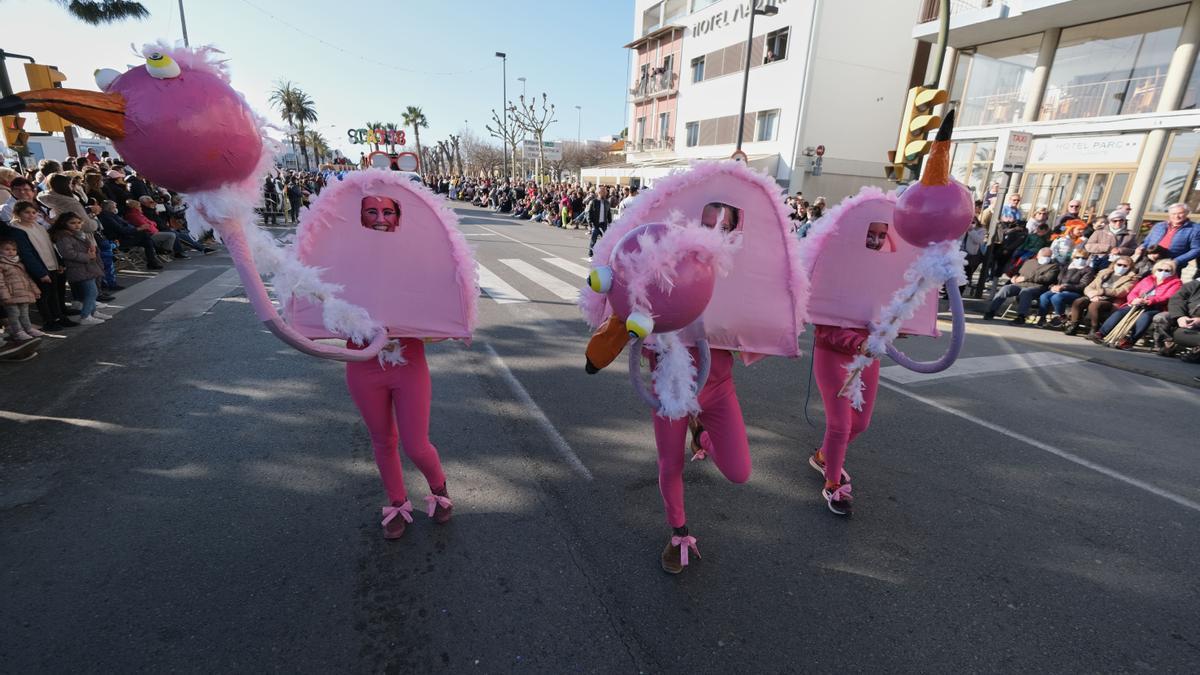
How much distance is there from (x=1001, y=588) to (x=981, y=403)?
10.0 ft

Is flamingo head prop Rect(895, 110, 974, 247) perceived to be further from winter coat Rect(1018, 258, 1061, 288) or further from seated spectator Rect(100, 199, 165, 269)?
seated spectator Rect(100, 199, 165, 269)

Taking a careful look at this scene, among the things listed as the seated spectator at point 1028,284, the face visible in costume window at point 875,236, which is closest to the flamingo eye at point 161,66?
the face visible in costume window at point 875,236

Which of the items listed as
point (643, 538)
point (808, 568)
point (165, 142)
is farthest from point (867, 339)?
point (165, 142)

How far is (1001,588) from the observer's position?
2.71m

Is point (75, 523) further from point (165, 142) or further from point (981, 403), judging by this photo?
point (981, 403)

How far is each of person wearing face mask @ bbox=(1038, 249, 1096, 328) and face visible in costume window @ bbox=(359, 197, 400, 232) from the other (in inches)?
413

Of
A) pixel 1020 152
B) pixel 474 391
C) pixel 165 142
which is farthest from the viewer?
pixel 1020 152

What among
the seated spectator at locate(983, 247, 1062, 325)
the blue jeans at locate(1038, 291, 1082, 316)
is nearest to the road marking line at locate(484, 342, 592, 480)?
the seated spectator at locate(983, 247, 1062, 325)

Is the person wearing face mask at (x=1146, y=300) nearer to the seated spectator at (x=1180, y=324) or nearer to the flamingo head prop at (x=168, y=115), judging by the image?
the seated spectator at (x=1180, y=324)

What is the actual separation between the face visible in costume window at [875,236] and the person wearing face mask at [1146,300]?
7608 millimetres

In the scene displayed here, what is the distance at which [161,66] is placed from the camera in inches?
58.1

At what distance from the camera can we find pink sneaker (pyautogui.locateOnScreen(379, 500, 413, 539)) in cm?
288

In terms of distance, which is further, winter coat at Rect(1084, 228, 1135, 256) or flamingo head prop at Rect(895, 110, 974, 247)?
winter coat at Rect(1084, 228, 1135, 256)

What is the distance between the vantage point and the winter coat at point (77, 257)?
6391 millimetres
